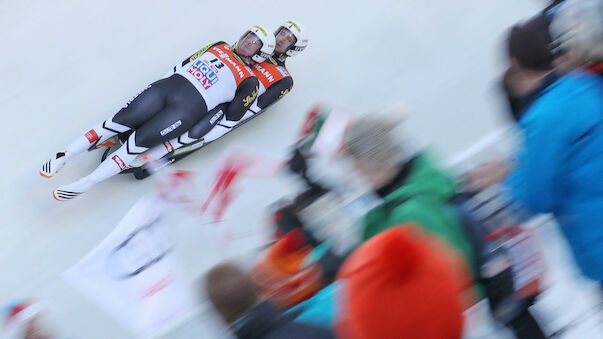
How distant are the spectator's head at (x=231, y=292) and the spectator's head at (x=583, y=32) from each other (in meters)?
1.07

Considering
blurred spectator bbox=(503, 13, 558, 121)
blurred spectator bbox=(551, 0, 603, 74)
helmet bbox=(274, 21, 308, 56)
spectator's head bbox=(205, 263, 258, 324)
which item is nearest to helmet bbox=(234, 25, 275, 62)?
helmet bbox=(274, 21, 308, 56)

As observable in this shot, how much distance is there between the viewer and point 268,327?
1603 millimetres

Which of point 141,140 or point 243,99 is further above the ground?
point 141,140

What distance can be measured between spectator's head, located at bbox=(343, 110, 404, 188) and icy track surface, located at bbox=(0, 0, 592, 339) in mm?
1847

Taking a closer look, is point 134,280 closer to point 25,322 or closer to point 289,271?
point 25,322

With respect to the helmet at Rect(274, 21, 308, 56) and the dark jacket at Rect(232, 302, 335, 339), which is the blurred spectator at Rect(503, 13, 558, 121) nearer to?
the dark jacket at Rect(232, 302, 335, 339)

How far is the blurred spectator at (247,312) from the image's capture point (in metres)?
1.59

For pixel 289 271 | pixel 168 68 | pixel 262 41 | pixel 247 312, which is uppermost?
pixel 168 68

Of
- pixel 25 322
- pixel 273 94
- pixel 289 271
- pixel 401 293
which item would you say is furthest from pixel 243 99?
pixel 401 293

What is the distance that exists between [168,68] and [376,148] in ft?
10.5

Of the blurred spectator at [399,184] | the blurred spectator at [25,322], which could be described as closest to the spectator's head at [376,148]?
the blurred spectator at [399,184]

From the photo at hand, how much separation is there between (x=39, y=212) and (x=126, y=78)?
47.6 inches

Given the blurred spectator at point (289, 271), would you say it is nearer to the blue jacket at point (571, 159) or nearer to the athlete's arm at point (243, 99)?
the blue jacket at point (571, 159)

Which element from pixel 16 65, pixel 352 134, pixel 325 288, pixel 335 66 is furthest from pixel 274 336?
pixel 16 65
